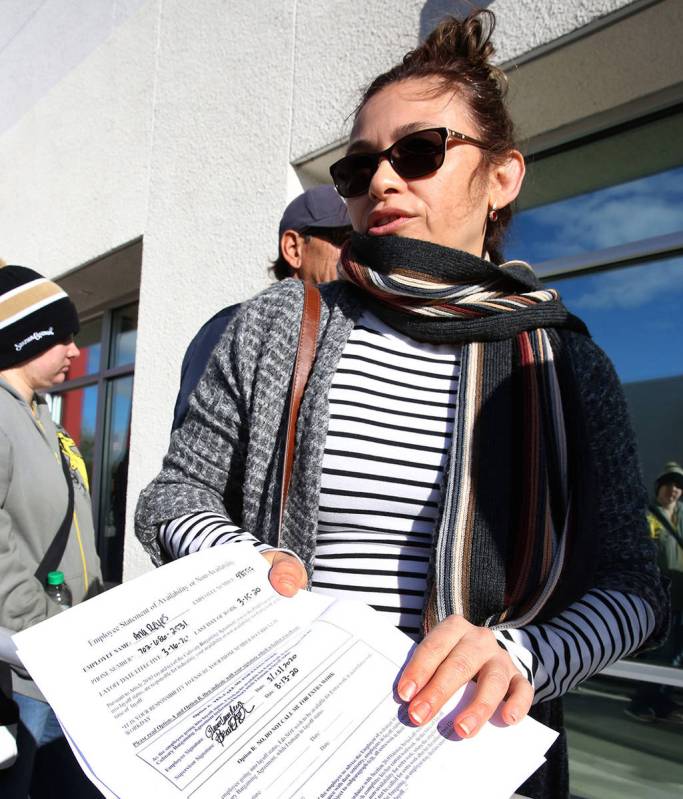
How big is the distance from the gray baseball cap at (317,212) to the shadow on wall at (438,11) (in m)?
1.21

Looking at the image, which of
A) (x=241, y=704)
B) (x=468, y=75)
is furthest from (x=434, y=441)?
(x=468, y=75)

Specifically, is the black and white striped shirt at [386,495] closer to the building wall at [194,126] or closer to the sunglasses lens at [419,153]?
the sunglasses lens at [419,153]

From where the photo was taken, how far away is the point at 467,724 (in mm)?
717

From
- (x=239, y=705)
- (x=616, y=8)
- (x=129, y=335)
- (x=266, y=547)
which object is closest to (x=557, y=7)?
(x=616, y=8)

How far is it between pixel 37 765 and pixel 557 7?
3.45m

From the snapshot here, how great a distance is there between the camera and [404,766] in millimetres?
691

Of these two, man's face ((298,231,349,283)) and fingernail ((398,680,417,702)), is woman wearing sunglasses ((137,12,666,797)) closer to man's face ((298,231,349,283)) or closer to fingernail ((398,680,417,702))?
fingernail ((398,680,417,702))

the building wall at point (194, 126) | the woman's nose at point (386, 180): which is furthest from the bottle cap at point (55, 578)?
the building wall at point (194, 126)

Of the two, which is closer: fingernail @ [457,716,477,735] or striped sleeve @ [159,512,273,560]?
fingernail @ [457,716,477,735]

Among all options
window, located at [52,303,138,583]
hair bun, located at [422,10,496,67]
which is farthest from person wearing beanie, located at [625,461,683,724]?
window, located at [52,303,138,583]

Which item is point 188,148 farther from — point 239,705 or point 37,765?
point 239,705

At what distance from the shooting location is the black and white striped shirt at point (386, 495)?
3.48ft

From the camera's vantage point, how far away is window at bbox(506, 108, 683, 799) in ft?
9.70

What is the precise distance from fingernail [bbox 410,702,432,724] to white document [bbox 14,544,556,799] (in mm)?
15
